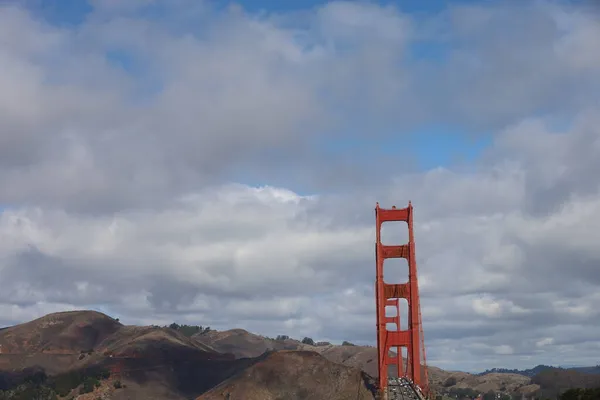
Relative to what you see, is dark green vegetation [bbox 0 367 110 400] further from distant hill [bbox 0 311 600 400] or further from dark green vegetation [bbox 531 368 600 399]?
dark green vegetation [bbox 531 368 600 399]

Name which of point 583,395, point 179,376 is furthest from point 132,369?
point 583,395

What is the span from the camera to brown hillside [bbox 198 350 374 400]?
134 m

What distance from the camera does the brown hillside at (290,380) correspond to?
13412 cm

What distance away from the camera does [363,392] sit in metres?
113

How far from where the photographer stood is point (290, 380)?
14138cm

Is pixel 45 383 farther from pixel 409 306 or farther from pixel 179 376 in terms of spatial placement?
pixel 409 306

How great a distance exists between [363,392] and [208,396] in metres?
38.3

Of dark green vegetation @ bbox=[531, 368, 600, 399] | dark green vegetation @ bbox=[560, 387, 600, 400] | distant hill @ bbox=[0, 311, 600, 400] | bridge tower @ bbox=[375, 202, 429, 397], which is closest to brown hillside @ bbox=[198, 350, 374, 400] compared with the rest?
distant hill @ bbox=[0, 311, 600, 400]

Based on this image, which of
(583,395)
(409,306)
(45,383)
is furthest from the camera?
(45,383)

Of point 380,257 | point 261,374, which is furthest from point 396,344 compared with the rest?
point 261,374

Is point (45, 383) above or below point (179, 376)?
below

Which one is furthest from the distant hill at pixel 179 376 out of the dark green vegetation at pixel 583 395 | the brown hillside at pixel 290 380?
the dark green vegetation at pixel 583 395

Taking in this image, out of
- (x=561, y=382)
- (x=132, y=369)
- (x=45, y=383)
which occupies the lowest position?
(x=45, y=383)

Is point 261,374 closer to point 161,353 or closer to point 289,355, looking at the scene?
point 289,355
